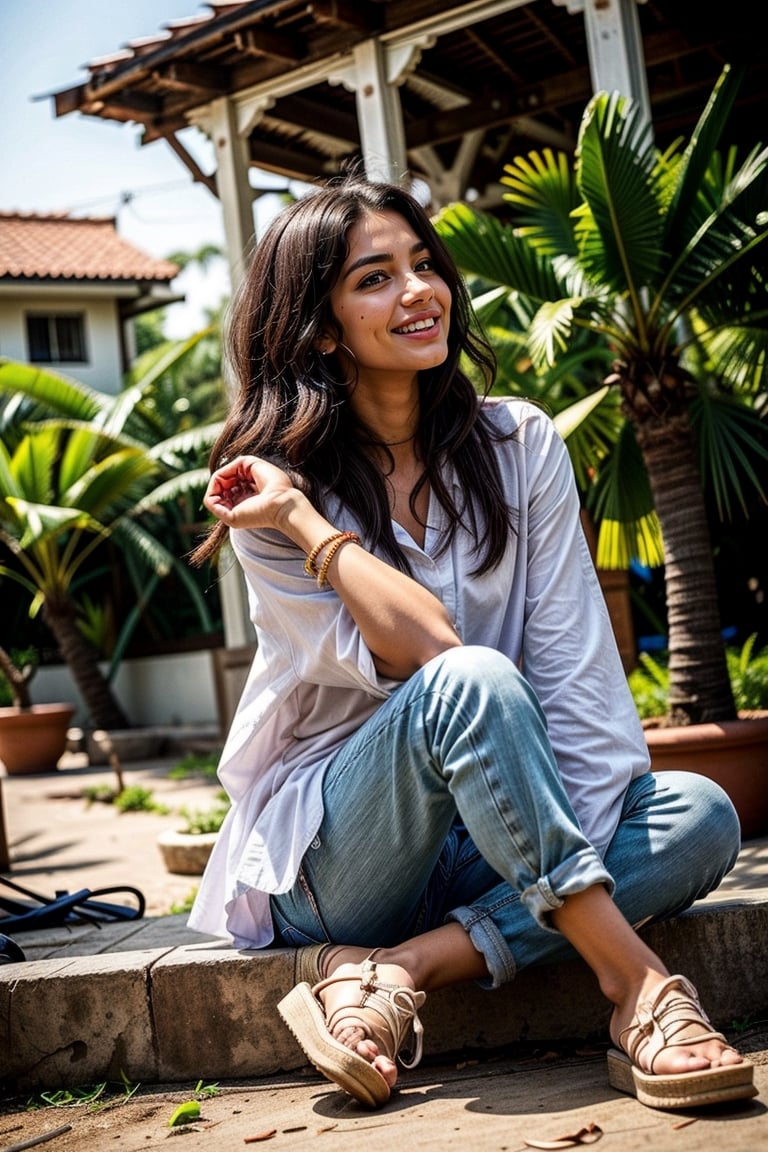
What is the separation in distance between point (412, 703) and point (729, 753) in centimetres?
247

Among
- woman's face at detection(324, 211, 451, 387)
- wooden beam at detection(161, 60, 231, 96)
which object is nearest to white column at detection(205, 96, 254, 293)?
wooden beam at detection(161, 60, 231, 96)

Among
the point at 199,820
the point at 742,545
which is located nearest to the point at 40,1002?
the point at 199,820

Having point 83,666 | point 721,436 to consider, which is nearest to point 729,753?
point 721,436

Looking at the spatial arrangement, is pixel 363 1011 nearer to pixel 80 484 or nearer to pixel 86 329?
pixel 80 484

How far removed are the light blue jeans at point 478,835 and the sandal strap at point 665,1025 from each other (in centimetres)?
18

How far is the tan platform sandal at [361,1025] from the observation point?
1930 millimetres

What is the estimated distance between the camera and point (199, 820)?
18.4 feet

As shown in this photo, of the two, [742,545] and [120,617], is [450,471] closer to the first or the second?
[742,545]

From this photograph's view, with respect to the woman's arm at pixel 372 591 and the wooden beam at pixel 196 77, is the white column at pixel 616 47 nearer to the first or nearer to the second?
the wooden beam at pixel 196 77

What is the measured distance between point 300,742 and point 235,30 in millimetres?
5912

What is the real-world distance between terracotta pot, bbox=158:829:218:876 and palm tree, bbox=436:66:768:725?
210 centimetres

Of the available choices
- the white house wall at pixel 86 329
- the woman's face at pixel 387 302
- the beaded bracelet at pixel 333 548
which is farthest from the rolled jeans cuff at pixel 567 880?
the white house wall at pixel 86 329

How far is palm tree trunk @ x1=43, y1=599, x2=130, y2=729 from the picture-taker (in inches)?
504

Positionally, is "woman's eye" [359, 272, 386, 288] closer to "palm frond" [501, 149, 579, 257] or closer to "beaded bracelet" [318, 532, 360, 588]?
"beaded bracelet" [318, 532, 360, 588]
